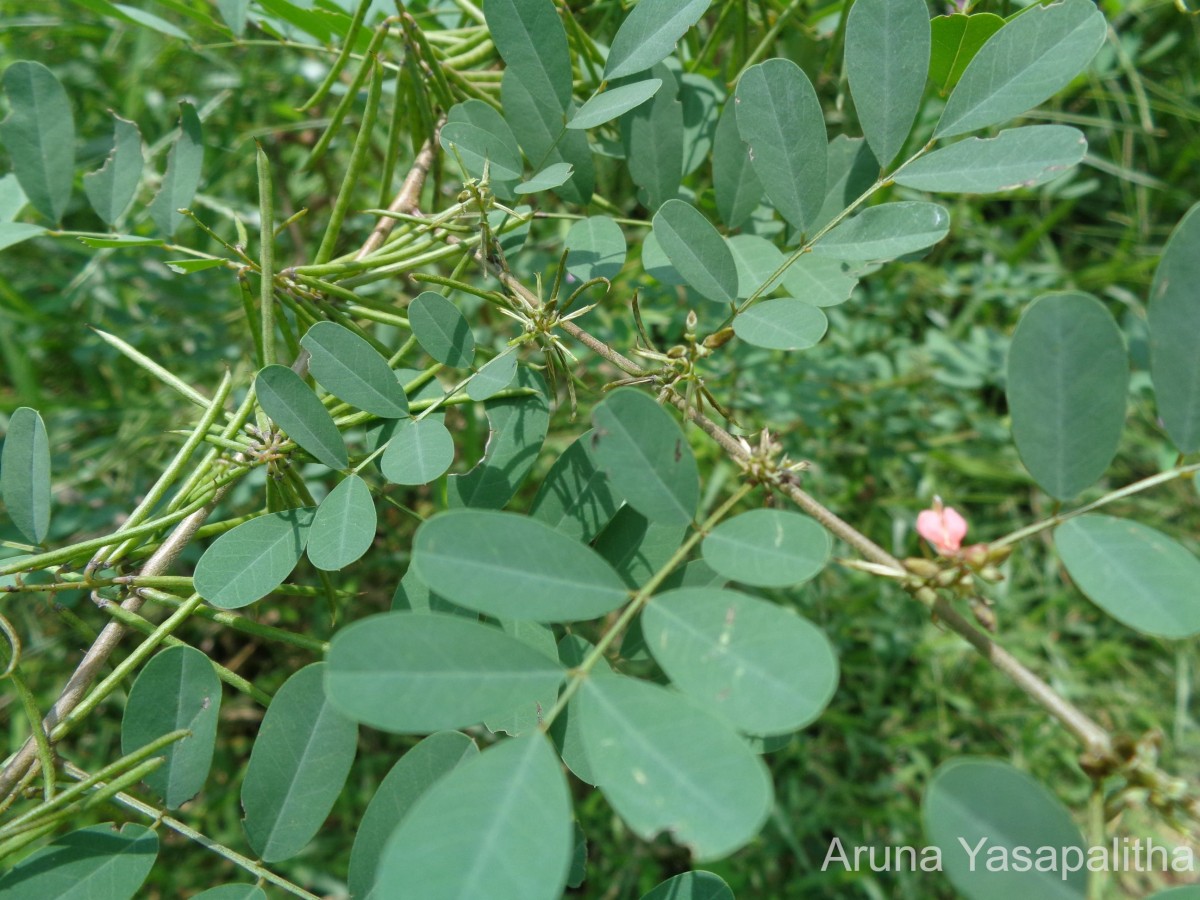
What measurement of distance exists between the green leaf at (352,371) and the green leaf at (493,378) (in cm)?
6

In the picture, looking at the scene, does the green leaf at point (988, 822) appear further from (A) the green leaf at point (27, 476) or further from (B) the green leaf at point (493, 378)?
(A) the green leaf at point (27, 476)

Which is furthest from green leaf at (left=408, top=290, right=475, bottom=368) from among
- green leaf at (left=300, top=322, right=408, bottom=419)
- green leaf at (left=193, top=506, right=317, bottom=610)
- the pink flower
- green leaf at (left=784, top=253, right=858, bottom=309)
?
the pink flower

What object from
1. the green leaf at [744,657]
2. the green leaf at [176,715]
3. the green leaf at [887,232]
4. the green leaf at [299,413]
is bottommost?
the green leaf at [176,715]

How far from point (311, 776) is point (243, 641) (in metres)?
1.25

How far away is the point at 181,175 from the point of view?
823 millimetres

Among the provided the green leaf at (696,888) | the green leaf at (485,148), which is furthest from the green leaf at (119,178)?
the green leaf at (696,888)

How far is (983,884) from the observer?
1.21 feet

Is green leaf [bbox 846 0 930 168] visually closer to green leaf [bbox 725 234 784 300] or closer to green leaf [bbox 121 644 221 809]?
green leaf [bbox 725 234 784 300]

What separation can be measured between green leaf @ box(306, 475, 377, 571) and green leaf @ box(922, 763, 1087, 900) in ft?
1.25

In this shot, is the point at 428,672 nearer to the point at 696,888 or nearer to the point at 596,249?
the point at 696,888

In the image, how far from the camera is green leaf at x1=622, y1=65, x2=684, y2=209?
0.74m

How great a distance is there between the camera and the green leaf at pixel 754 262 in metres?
0.67

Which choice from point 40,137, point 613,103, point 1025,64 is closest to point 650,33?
point 613,103

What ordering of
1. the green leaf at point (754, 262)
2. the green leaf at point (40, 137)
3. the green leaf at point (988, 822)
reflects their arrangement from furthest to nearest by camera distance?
1. the green leaf at point (40, 137)
2. the green leaf at point (754, 262)
3. the green leaf at point (988, 822)
